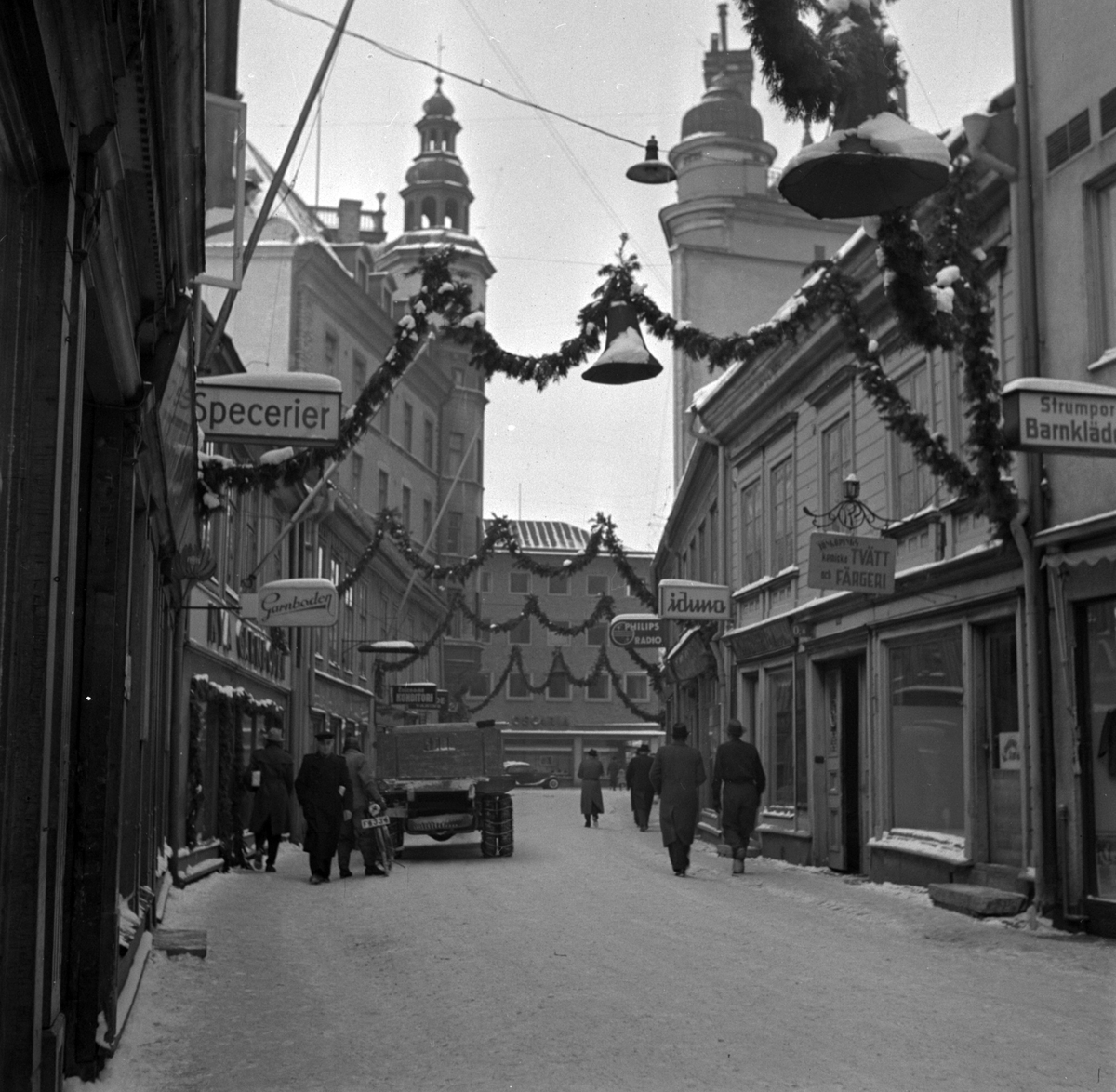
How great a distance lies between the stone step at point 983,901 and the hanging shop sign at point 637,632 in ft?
52.7

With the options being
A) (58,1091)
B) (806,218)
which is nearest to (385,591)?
(806,218)

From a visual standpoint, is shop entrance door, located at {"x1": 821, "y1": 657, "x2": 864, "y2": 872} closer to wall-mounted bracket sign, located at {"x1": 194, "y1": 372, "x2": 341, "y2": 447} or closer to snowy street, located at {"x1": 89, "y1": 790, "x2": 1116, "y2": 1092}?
snowy street, located at {"x1": 89, "y1": 790, "x2": 1116, "y2": 1092}

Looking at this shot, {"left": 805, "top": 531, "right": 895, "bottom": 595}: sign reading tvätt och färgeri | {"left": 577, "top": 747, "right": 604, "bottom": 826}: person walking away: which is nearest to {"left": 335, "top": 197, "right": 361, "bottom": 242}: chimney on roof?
{"left": 577, "top": 747, "right": 604, "bottom": 826}: person walking away

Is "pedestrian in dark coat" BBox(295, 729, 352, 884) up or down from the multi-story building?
down

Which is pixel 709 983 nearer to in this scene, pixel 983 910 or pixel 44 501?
pixel 983 910

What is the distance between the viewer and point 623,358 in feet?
46.0

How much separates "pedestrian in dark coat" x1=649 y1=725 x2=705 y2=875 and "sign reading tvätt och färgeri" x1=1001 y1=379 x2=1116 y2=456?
8.10 m

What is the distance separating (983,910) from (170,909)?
701cm

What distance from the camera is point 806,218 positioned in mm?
46719

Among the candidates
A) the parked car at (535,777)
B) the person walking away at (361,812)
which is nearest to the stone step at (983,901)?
the person walking away at (361,812)

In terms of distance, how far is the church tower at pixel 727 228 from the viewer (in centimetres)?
4478

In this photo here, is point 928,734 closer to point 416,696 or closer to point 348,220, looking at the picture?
point 416,696

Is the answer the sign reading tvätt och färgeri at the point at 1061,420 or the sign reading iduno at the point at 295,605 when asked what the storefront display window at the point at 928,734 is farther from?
the sign reading iduno at the point at 295,605

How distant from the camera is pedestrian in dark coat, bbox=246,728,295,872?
20.3 metres
